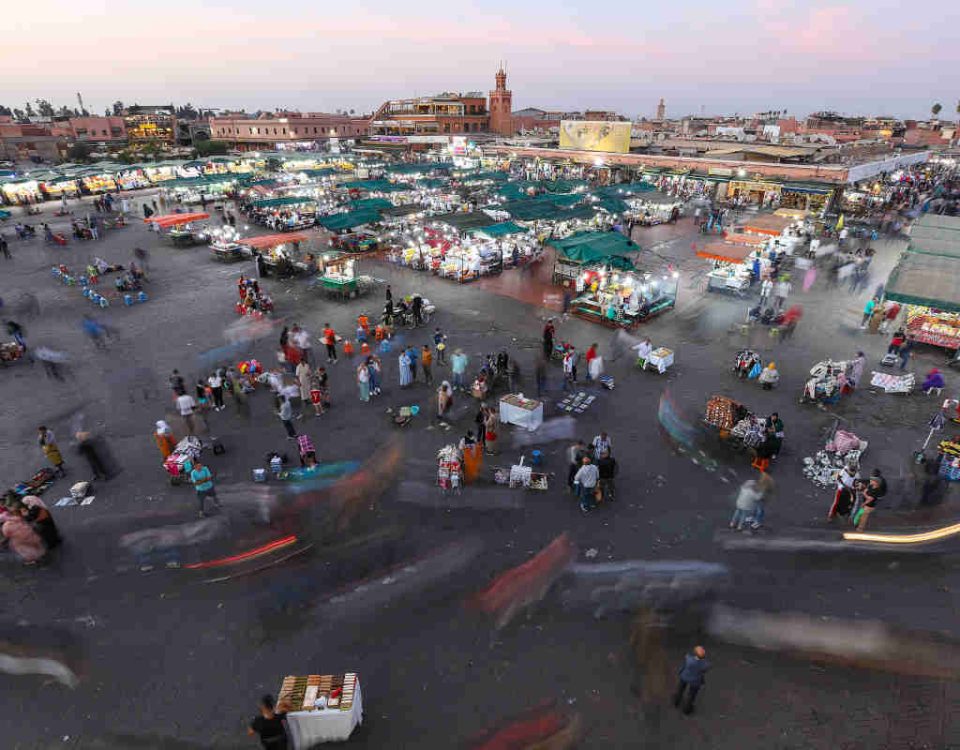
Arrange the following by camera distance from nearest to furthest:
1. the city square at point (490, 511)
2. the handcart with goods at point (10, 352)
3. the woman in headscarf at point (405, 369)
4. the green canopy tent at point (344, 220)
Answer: the city square at point (490, 511)
the woman in headscarf at point (405, 369)
the handcart with goods at point (10, 352)
the green canopy tent at point (344, 220)

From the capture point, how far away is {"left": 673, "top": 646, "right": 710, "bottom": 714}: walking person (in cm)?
534

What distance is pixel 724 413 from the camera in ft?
36.2

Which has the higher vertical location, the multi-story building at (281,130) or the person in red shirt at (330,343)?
the multi-story building at (281,130)

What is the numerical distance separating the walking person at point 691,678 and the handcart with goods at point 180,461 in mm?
9289

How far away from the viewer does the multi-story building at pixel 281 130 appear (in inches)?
3477

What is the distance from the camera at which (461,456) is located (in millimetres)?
9602

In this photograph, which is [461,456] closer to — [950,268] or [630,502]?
[630,502]

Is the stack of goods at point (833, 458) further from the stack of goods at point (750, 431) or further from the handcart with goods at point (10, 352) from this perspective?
the handcart with goods at point (10, 352)

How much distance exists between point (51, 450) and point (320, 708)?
865cm

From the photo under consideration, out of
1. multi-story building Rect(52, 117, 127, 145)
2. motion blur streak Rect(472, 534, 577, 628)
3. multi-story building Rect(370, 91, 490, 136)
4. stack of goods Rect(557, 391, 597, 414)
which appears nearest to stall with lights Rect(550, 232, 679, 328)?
stack of goods Rect(557, 391, 597, 414)

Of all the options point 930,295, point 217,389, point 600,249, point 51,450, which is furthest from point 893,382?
point 51,450

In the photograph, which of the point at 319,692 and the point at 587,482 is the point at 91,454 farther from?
the point at 587,482

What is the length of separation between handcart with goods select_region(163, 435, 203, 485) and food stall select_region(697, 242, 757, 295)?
19212mm

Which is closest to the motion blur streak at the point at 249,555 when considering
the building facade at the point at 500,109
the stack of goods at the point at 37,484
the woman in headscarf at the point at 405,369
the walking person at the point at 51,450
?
the stack of goods at the point at 37,484
